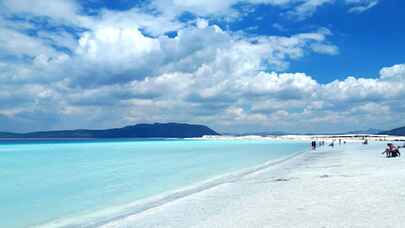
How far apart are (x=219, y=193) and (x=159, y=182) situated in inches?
300

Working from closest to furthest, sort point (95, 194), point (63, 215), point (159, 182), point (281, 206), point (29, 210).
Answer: point (281, 206) < point (63, 215) < point (29, 210) < point (95, 194) < point (159, 182)

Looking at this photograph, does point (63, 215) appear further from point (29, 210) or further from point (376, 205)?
point (376, 205)

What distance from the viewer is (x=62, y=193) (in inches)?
719

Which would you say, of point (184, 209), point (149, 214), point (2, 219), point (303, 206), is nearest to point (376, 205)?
point (303, 206)

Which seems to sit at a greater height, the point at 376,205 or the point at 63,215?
the point at 376,205

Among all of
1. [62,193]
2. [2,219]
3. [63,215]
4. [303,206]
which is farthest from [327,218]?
[62,193]

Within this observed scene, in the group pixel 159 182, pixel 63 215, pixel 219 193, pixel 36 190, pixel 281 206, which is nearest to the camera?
pixel 281 206

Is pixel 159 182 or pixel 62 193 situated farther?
pixel 159 182

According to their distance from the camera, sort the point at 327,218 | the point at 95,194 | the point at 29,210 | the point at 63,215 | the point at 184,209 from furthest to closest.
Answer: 1. the point at 95,194
2. the point at 29,210
3. the point at 63,215
4. the point at 184,209
5. the point at 327,218

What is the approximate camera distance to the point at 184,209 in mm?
11766

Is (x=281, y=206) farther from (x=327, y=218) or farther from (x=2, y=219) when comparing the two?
(x=2, y=219)

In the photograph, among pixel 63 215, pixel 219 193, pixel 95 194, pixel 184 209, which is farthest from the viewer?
pixel 95 194

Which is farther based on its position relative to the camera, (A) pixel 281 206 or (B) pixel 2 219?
(B) pixel 2 219

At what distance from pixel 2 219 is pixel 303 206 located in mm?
9509
